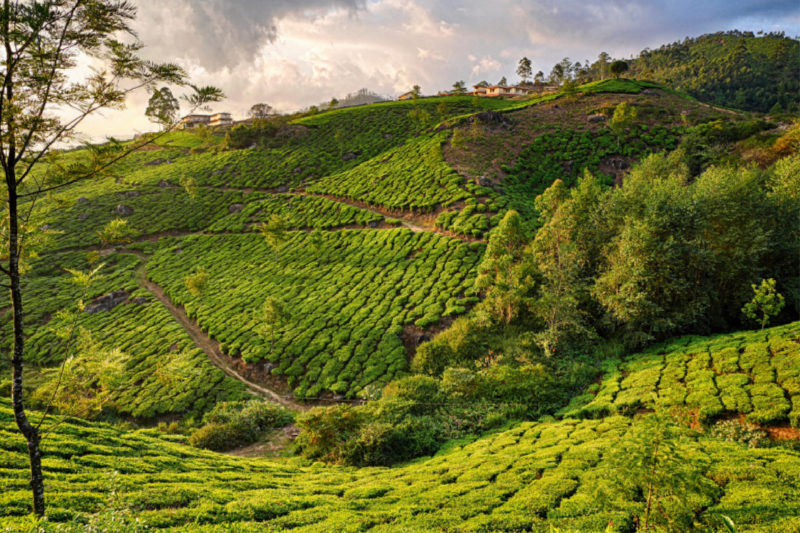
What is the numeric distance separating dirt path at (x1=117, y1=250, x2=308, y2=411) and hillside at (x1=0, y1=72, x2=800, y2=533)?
300 millimetres

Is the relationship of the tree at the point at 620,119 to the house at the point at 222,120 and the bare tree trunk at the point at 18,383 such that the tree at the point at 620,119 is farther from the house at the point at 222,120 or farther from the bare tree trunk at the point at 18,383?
the house at the point at 222,120

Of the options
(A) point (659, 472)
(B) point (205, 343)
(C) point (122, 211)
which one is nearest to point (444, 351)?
(A) point (659, 472)

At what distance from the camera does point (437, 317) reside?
3325cm

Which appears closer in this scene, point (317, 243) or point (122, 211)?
point (317, 243)

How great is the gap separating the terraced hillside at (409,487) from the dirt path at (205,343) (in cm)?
1172

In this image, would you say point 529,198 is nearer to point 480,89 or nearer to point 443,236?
point 443,236

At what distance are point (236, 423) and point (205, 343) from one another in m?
16.6

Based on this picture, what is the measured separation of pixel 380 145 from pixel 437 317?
69.0 metres

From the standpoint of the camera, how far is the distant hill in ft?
365

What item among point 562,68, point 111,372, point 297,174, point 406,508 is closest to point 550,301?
point 406,508

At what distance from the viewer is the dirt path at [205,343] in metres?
29.8

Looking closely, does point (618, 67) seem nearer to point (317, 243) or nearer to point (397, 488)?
point (317, 243)

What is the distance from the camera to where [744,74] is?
129750 mm

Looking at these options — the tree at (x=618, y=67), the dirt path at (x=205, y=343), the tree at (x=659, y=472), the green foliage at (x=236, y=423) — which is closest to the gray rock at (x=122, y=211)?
the dirt path at (x=205, y=343)
